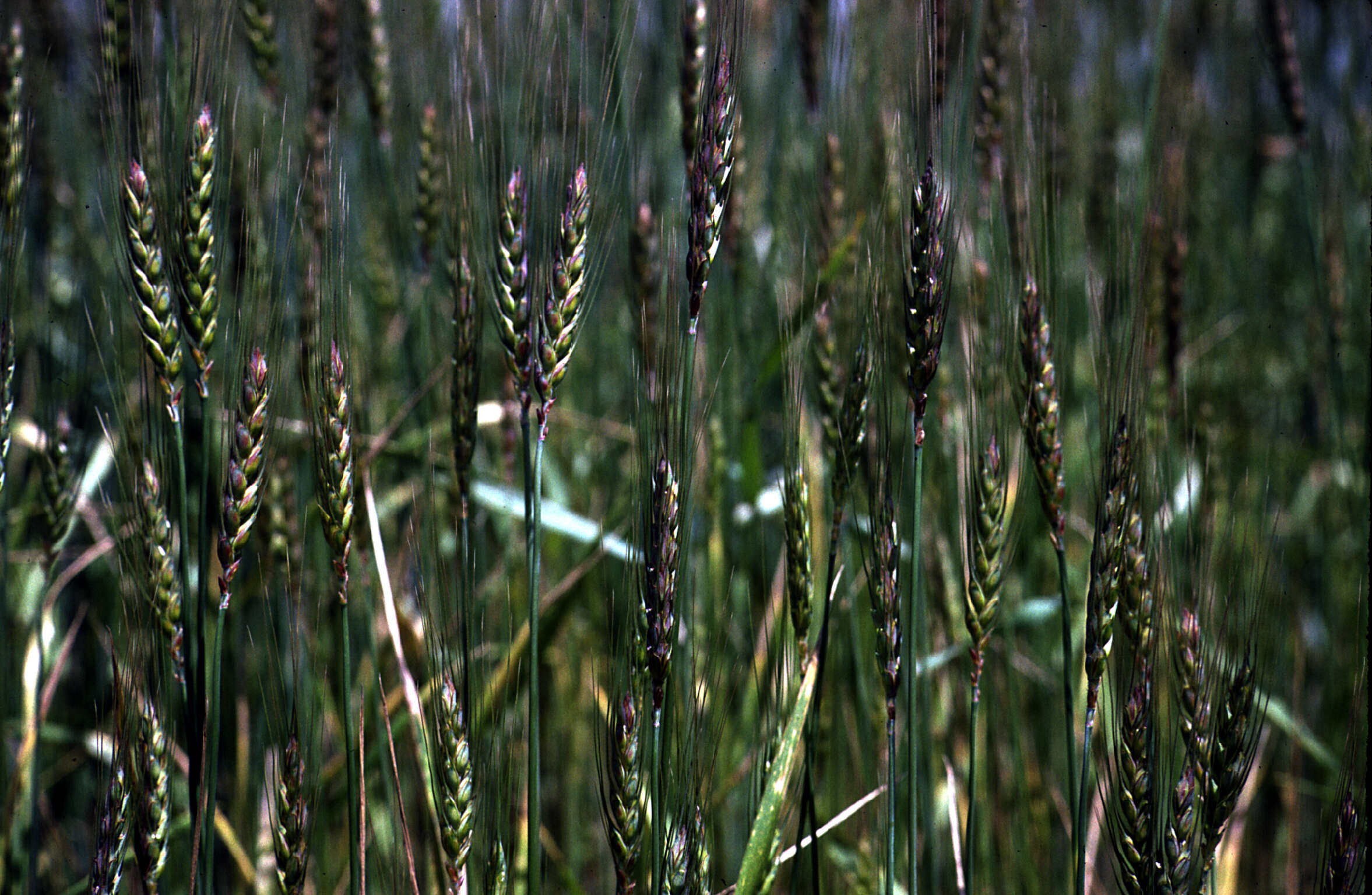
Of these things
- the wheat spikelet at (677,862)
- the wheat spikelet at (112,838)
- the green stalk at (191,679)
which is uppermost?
the green stalk at (191,679)

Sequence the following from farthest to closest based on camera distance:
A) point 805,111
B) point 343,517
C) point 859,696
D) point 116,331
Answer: point 805,111, point 859,696, point 116,331, point 343,517

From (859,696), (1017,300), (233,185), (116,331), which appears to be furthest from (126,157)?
(859,696)

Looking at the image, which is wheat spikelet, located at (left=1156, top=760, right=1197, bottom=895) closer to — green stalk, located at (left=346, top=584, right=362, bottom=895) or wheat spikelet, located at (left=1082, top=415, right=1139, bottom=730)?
wheat spikelet, located at (left=1082, top=415, right=1139, bottom=730)

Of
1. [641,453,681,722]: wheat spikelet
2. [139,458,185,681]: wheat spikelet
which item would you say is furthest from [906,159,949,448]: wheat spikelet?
[139,458,185,681]: wheat spikelet

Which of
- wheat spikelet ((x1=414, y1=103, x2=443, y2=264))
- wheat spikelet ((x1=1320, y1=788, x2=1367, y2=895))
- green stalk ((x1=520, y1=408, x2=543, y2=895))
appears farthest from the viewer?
wheat spikelet ((x1=414, y1=103, x2=443, y2=264))

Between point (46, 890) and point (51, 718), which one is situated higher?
point (51, 718)

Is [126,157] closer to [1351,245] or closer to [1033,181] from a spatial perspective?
[1033,181]

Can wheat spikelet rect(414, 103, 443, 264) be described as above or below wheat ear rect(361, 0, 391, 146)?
below

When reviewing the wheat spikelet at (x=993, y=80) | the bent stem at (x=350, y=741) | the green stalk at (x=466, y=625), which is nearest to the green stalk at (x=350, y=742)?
the bent stem at (x=350, y=741)

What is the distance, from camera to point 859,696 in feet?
4.58

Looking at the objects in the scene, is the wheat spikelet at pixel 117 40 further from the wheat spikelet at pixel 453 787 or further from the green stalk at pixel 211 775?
the wheat spikelet at pixel 453 787

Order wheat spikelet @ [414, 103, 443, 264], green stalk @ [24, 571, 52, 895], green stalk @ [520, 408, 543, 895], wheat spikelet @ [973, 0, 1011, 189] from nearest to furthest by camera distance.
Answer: green stalk @ [520, 408, 543, 895]
green stalk @ [24, 571, 52, 895]
wheat spikelet @ [414, 103, 443, 264]
wheat spikelet @ [973, 0, 1011, 189]

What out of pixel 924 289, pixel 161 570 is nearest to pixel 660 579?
pixel 924 289

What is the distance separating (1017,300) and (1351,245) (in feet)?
6.98
